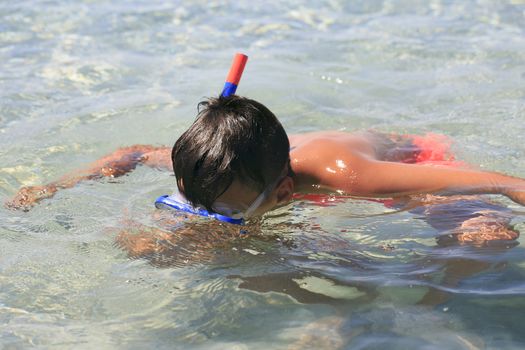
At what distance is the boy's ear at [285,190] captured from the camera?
3045 millimetres

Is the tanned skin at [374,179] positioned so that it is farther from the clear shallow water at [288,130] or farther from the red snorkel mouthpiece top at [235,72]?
the red snorkel mouthpiece top at [235,72]

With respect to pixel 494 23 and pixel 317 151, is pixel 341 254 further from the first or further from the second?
pixel 494 23

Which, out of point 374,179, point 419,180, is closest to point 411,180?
point 419,180

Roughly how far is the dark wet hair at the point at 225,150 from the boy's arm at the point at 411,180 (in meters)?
0.43

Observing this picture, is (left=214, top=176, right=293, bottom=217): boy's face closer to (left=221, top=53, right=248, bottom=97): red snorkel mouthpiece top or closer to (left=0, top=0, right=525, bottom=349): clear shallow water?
(left=0, top=0, right=525, bottom=349): clear shallow water

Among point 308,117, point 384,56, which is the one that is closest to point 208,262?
point 308,117

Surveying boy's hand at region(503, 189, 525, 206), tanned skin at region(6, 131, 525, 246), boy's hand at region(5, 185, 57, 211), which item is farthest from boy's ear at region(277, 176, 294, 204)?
boy's hand at region(5, 185, 57, 211)

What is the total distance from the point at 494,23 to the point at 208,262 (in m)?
4.98

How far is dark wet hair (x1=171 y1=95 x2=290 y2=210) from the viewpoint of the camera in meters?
2.75

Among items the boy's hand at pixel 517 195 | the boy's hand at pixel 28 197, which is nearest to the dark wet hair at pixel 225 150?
the boy's hand at pixel 28 197

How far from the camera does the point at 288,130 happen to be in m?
4.73

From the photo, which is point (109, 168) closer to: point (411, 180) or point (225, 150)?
point (225, 150)

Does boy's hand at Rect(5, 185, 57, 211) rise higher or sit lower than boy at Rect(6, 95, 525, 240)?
lower

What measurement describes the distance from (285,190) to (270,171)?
17 cm
